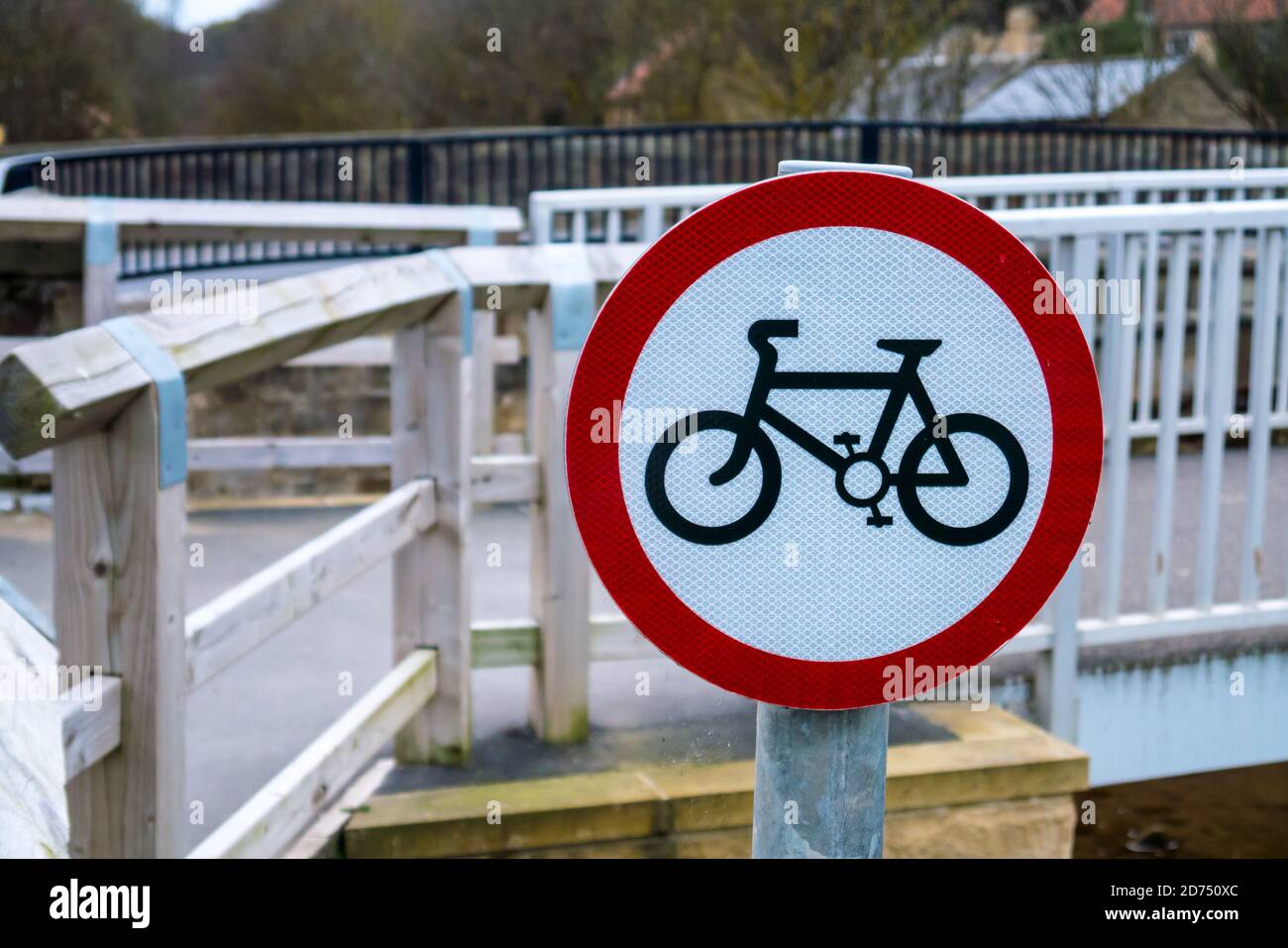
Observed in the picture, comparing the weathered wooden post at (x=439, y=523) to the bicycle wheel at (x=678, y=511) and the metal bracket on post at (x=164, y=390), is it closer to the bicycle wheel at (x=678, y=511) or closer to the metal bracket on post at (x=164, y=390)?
the metal bracket on post at (x=164, y=390)

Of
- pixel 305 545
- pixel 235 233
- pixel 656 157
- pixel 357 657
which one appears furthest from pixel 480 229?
pixel 656 157

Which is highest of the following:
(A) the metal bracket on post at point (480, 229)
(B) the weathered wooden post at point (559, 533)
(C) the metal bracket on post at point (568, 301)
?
(A) the metal bracket on post at point (480, 229)

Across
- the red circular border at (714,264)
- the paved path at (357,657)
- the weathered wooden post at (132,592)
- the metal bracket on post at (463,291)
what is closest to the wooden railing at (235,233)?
the paved path at (357,657)

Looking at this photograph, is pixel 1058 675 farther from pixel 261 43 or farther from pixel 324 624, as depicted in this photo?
pixel 261 43

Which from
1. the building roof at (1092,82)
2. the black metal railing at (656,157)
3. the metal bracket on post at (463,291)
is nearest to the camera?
the metal bracket on post at (463,291)

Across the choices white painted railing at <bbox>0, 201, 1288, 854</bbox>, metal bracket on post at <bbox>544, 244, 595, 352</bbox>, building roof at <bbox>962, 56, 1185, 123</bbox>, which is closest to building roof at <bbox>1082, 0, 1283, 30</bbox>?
building roof at <bbox>962, 56, 1185, 123</bbox>

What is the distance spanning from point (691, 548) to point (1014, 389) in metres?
0.36

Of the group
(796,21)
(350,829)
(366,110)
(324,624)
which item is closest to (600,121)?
(366,110)

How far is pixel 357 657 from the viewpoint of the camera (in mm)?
4672

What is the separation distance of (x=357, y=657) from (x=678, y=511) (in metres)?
3.23

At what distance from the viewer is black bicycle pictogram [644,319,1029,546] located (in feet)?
5.11

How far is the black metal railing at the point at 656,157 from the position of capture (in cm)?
1173

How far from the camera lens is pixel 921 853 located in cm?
367

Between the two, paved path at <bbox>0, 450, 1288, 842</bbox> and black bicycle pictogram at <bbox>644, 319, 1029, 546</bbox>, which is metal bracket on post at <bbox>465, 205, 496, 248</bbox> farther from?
black bicycle pictogram at <bbox>644, 319, 1029, 546</bbox>
